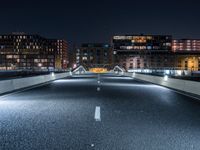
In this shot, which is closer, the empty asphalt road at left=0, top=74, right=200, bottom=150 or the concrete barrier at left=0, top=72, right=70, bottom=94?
the empty asphalt road at left=0, top=74, right=200, bottom=150

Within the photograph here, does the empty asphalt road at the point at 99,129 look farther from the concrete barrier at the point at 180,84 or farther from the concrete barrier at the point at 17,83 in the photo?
the concrete barrier at the point at 17,83

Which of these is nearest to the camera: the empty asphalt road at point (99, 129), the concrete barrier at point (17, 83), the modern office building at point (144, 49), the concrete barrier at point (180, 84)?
the empty asphalt road at point (99, 129)

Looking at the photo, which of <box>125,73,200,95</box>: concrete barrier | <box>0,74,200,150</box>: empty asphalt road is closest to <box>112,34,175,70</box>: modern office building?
<box>125,73,200,95</box>: concrete barrier

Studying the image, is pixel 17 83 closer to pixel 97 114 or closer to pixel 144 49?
pixel 97 114

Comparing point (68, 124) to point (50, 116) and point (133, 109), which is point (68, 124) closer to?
point (50, 116)

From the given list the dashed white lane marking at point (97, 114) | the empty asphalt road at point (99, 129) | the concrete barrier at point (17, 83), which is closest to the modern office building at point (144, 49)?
the concrete barrier at point (17, 83)

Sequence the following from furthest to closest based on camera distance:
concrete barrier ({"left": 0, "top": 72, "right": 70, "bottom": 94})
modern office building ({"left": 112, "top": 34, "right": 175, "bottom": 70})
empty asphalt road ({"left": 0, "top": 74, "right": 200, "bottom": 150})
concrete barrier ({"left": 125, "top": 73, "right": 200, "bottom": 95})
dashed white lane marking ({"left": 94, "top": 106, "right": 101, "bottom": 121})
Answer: modern office building ({"left": 112, "top": 34, "right": 175, "bottom": 70}) → concrete barrier ({"left": 0, "top": 72, "right": 70, "bottom": 94}) → concrete barrier ({"left": 125, "top": 73, "right": 200, "bottom": 95}) → dashed white lane marking ({"left": 94, "top": 106, "right": 101, "bottom": 121}) → empty asphalt road ({"left": 0, "top": 74, "right": 200, "bottom": 150})

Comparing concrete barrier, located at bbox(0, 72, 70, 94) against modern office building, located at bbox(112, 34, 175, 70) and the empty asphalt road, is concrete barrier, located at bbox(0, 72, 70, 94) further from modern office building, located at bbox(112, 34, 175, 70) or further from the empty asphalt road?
modern office building, located at bbox(112, 34, 175, 70)

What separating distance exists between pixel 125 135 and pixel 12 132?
2.64m

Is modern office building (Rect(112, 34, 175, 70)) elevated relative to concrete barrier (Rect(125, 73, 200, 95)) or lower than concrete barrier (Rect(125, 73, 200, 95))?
elevated

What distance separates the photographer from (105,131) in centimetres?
733

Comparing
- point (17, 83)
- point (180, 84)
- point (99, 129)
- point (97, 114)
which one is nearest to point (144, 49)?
point (180, 84)

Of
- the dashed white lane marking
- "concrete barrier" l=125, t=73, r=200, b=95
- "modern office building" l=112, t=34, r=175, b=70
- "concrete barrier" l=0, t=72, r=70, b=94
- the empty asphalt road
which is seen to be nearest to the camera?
the empty asphalt road

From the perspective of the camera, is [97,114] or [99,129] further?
[97,114]
